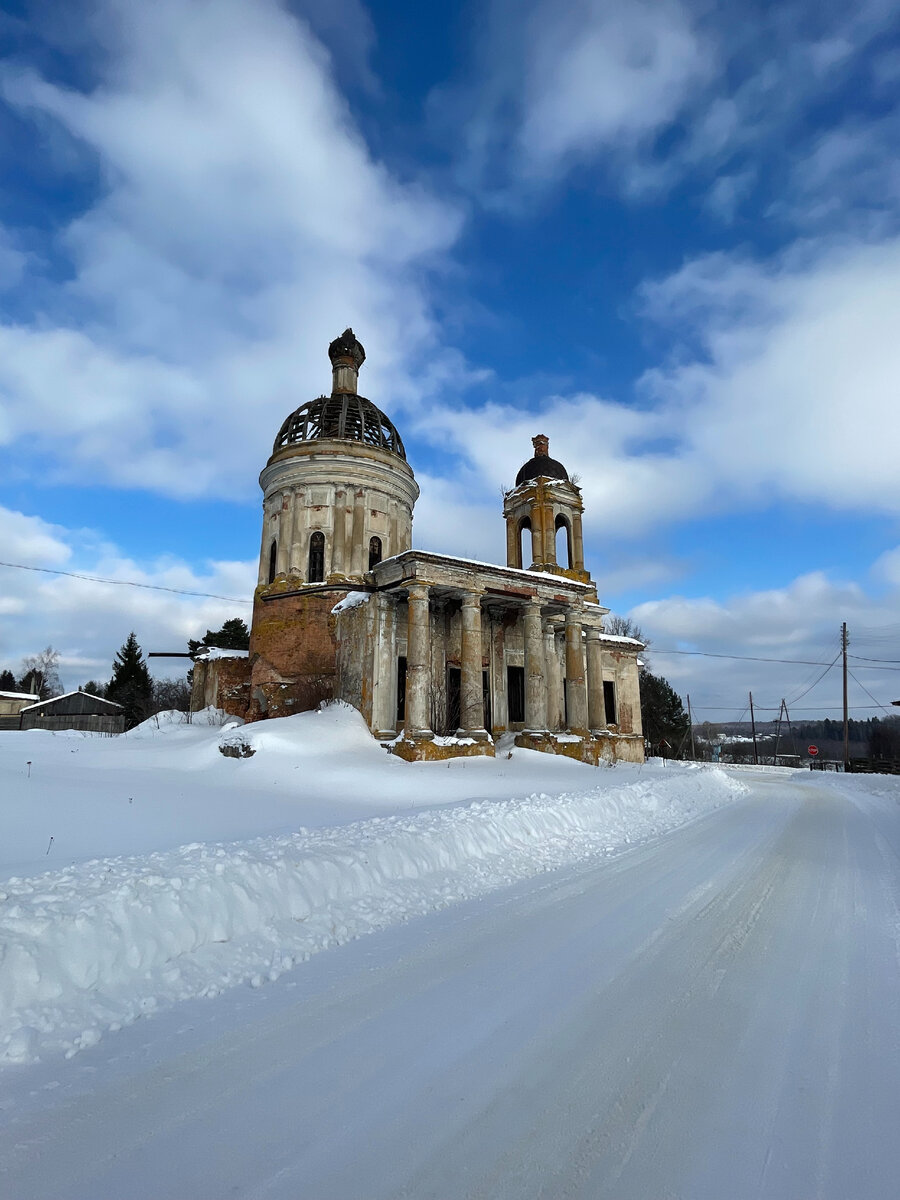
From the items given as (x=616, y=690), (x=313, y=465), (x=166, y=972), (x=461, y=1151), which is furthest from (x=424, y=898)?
(x=616, y=690)

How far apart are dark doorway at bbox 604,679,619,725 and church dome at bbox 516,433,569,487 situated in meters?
10.8

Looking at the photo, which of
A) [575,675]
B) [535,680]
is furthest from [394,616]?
[575,675]

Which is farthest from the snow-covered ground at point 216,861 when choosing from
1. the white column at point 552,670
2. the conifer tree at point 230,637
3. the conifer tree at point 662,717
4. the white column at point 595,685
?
the conifer tree at point 662,717

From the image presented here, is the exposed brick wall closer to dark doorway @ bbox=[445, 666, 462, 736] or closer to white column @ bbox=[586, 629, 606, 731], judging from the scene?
dark doorway @ bbox=[445, 666, 462, 736]

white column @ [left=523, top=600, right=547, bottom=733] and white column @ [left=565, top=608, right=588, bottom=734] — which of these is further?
white column @ [left=565, top=608, right=588, bottom=734]

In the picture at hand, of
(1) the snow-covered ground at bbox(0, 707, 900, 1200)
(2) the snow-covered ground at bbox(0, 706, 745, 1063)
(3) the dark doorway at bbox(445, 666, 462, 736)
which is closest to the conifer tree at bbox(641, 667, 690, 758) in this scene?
(3) the dark doorway at bbox(445, 666, 462, 736)

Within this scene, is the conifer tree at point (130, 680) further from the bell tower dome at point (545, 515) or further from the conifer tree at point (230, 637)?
the bell tower dome at point (545, 515)

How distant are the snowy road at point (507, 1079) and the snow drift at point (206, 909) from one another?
1.11ft

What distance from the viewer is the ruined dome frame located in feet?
92.9

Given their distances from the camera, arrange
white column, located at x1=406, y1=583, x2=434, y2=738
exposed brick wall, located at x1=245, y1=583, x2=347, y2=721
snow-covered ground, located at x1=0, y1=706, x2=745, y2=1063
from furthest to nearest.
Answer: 1. exposed brick wall, located at x1=245, y1=583, x2=347, y2=721
2. white column, located at x1=406, y1=583, x2=434, y2=738
3. snow-covered ground, located at x1=0, y1=706, x2=745, y2=1063

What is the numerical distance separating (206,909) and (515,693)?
23.3 metres

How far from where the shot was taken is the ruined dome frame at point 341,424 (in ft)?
92.9

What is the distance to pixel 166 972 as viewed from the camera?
422 centimetres

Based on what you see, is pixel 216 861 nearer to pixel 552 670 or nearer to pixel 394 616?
pixel 394 616
